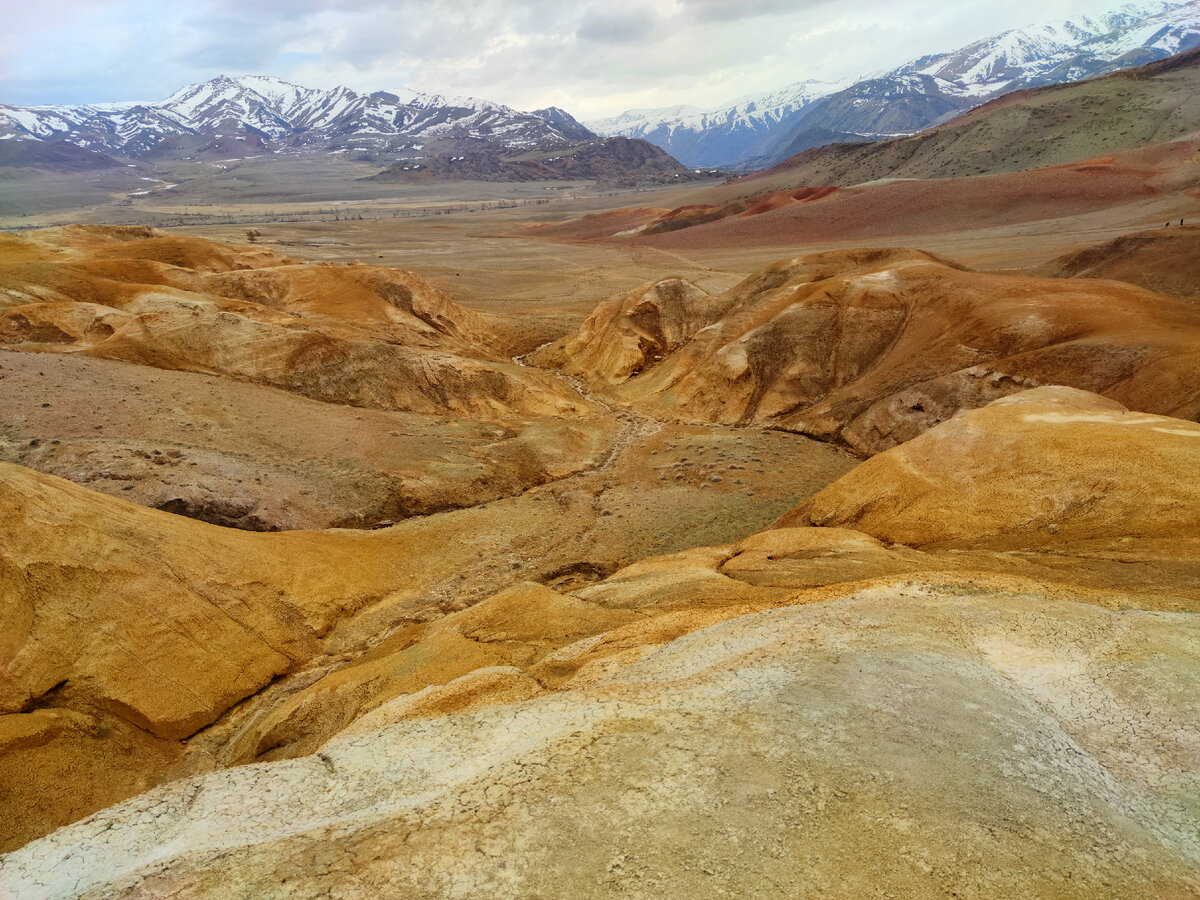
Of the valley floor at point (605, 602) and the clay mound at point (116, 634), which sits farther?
the clay mound at point (116, 634)

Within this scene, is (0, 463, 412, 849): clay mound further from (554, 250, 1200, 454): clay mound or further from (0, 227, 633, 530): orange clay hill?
(554, 250, 1200, 454): clay mound

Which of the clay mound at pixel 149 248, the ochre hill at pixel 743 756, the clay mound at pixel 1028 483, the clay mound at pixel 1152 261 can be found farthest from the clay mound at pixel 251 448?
the clay mound at pixel 1152 261

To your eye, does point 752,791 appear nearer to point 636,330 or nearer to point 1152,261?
point 636,330

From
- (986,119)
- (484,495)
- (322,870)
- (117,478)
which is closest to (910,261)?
(484,495)

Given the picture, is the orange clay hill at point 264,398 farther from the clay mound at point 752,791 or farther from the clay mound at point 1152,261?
the clay mound at point 1152,261

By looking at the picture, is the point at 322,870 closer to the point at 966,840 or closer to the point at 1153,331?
the point at 966,840

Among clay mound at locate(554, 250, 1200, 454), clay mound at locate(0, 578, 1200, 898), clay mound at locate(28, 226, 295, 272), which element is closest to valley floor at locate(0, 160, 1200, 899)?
clay mound at locate(0, 578, 1200, 898)

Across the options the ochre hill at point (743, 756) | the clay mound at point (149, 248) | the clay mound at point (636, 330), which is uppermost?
the clay mound at point (149, 248)
